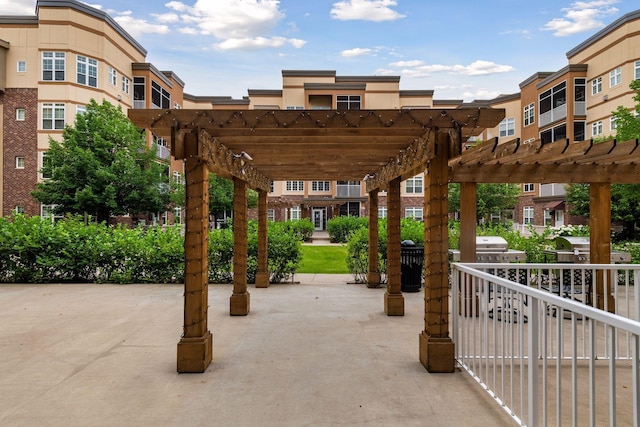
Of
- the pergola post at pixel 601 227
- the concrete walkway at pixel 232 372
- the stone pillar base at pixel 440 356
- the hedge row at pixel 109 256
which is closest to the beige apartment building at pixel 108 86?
the hedge row at pixel 109 256

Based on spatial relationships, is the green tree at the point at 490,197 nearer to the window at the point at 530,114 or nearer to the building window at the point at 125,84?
the window at the point at 530,114

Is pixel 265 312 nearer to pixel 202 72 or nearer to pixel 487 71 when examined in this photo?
pixel 202 72

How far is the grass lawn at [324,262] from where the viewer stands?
1391 cm

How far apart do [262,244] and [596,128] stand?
2938cm

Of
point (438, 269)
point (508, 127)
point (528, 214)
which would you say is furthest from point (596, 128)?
point (438, 269)

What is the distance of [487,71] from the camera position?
Result: 11156 centimetres

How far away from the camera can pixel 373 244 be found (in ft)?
31.8

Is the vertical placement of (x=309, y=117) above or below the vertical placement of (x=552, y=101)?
below

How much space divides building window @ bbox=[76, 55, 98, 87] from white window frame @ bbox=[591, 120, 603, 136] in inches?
1332

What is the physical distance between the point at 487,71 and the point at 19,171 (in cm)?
11348

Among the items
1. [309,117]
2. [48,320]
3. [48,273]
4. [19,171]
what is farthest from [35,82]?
[309,117]

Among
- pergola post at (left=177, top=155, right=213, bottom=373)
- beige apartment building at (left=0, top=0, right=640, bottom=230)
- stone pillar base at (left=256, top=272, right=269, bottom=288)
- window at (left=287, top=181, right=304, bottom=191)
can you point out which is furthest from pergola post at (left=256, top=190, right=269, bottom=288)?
window at (left=287, top=181, right=304, bottom=191)

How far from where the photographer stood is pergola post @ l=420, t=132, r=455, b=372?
474cm

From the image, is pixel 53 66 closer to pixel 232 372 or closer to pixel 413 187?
pixel 232 372
